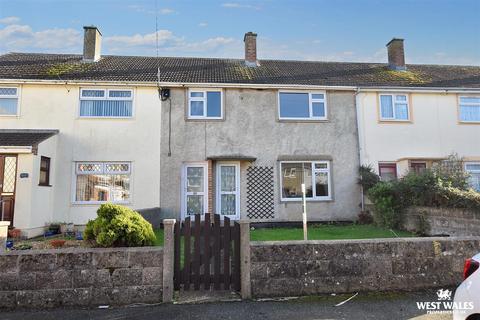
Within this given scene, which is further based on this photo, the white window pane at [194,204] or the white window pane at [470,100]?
the white window pane at [470,100]

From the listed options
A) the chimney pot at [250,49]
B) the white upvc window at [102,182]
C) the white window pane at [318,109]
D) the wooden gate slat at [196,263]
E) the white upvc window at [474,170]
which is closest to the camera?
the wooden gate slat at [196,263]

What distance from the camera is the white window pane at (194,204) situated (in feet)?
43.2

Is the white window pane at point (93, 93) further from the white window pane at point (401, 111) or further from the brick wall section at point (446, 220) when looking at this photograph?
the white window pane at point (401, 111)

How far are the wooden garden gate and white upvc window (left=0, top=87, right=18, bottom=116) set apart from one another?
37.5 ft

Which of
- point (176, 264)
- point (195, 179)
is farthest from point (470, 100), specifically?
point (176, 264)

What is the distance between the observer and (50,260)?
4.84 metres

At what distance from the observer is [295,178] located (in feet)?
44.9

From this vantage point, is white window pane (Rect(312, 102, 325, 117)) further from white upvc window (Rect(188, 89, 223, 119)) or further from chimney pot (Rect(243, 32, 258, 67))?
chimney pot (Rect(243, 32, 258, 67))

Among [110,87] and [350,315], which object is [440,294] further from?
[110,87]

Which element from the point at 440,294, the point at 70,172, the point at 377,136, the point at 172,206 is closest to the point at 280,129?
the point at 377,136

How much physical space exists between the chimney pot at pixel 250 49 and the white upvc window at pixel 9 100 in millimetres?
10370

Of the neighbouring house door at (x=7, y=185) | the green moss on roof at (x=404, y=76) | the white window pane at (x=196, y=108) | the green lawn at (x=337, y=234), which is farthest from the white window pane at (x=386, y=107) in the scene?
the neighbouring house door at (x=7, y=185)

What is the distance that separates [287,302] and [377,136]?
11.2 m

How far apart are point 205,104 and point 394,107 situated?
27.8 feet
